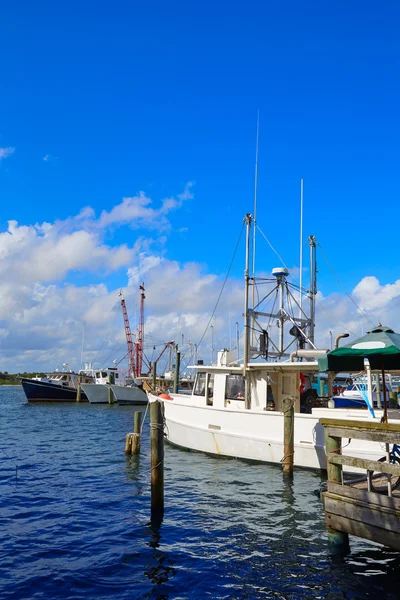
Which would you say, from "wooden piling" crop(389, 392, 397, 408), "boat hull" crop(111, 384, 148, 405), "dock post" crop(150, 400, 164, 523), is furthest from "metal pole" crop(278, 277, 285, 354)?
"boat hull" crop(111, 384, 148, 405)

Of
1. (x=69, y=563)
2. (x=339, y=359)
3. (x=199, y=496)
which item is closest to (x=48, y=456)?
(x=199, y=496)

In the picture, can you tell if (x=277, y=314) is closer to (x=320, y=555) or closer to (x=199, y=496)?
(x=199, y=496)

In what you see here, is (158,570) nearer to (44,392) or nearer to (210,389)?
(210,389)

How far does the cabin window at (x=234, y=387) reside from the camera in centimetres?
2016

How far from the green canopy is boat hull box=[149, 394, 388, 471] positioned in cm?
411

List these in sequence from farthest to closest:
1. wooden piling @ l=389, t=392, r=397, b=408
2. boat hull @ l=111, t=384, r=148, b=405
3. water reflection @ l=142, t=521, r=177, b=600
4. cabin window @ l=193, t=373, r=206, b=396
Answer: boat hull @ l=111, t=384, r=148, b=405 < cabin window @ l=193, t=373, r=206, b=396 < wooden piling @ l=389, t=392, r=397, b=408 < water reflection @ l=142, t=521, r=177, b=600

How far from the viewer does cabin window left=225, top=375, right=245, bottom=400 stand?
20.2 m

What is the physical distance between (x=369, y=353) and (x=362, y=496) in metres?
3.63


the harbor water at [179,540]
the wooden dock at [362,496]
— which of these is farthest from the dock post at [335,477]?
the harbor water at [179,540]

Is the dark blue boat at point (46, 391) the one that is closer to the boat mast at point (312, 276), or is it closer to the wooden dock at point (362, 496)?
the boat mast at point (312, 276)

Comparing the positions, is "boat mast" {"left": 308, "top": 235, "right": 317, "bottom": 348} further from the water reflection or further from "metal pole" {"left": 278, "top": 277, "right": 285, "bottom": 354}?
the water reflection

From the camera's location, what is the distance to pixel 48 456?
845 inches

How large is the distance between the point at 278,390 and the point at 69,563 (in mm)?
11449

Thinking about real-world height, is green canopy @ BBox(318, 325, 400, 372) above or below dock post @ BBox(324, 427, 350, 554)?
above
